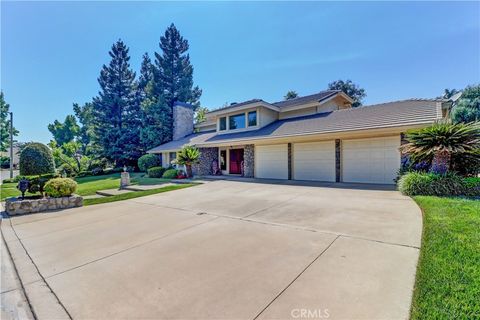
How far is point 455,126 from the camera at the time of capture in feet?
24.0

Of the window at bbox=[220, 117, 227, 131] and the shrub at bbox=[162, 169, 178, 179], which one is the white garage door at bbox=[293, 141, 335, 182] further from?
the shrub at bbox=[162, 169, 178, 179]

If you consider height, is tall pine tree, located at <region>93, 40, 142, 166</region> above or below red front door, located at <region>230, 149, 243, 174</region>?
above

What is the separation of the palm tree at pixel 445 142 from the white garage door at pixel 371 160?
2483 millimetres

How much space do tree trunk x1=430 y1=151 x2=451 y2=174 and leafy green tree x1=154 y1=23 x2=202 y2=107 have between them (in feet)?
80.6

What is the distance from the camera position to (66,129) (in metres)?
42.5

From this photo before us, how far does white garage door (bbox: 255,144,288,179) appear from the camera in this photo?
1395 cm

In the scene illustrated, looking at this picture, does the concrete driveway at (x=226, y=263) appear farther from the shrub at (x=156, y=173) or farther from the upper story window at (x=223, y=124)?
the upper story window at (x=223, y=124)

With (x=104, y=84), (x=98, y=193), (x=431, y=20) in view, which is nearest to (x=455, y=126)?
(x=431, y=20)

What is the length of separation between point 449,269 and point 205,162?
16.2 meters

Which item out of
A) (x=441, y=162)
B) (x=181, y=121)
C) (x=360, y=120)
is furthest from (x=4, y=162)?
(x=441, y=162)

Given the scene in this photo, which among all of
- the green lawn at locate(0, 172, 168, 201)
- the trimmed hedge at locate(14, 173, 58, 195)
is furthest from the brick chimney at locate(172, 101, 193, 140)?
the trimmed hedge at locate(14, 173, 58, 195)

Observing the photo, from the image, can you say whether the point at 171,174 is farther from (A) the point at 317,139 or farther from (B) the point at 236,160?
(A) the point at 317,139

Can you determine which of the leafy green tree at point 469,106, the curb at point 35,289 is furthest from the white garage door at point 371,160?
the leafy green tree at point 469,106

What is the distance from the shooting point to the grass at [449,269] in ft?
6.64
